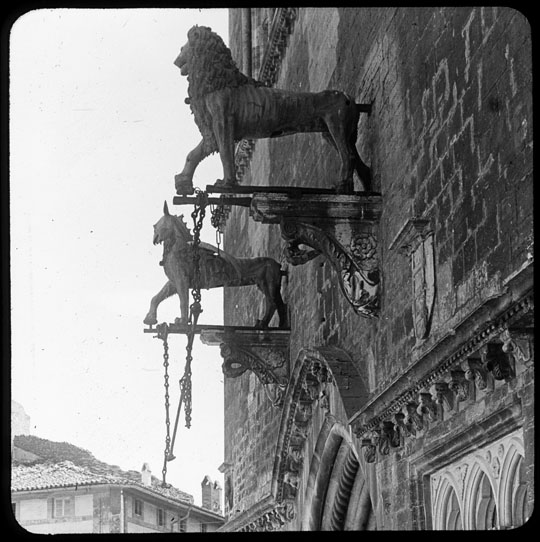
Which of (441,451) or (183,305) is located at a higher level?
(183,305)

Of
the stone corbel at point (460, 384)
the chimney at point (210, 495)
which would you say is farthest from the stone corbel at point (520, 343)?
the chimney at point (210, 495)

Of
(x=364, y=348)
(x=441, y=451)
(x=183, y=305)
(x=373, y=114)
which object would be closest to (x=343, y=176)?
(x=373, y=114)

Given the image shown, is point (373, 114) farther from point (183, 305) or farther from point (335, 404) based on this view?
point (183, 305)

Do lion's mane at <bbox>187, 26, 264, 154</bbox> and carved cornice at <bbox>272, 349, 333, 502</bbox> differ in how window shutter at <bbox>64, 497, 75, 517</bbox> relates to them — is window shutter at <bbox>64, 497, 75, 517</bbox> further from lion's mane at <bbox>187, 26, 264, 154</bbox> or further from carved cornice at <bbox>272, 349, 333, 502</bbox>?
lion's mane at <bbox>187, 26, 264, 154</bbox>

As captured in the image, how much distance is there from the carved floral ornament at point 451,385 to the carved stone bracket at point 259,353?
4598mm

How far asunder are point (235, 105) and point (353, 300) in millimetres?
1780

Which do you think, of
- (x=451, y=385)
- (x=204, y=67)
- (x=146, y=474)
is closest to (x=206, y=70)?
(x=204, y=67)

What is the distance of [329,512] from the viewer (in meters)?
12.9

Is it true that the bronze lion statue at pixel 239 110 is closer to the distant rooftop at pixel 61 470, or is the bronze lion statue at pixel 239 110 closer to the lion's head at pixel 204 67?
the lion's head at pixel 204 67

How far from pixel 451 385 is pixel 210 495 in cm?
4602

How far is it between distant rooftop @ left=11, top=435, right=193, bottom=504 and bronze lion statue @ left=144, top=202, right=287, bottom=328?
26207 millimetres

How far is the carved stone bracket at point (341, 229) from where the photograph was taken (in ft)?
35.2

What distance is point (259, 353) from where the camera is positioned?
50.7 feet
